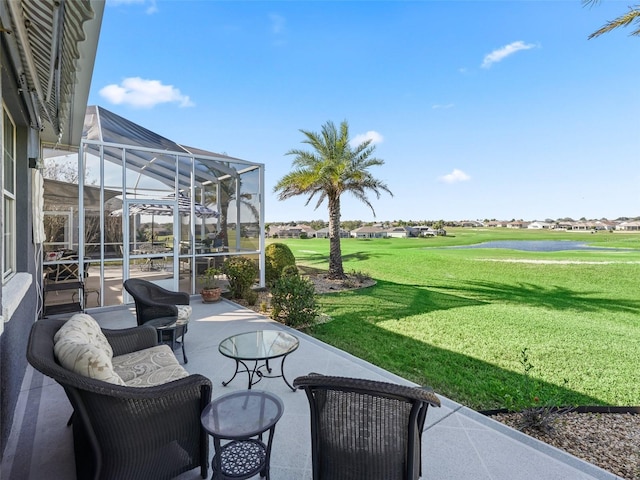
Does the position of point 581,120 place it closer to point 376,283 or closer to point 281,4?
point 376,283

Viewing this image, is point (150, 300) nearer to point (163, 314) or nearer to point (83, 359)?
point (163, 314)

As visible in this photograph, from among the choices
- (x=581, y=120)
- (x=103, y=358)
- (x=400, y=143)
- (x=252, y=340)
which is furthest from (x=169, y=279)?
(x=581, y=120)

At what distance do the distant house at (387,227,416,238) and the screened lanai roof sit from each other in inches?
1952

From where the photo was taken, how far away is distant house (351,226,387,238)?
A: 59.3 meters

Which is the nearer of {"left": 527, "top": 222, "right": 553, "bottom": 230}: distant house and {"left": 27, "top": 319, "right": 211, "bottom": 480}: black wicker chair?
{"left": 27, "top": 319, "right": 211, "bottom": 480}: black wicker chair

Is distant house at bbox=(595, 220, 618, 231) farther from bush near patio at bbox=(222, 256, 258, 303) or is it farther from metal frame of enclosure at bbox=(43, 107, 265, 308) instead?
bush near patio at bbox=(222, 256, 258, 303)

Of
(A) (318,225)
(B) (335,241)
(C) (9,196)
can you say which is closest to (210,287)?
(C) (9,196)

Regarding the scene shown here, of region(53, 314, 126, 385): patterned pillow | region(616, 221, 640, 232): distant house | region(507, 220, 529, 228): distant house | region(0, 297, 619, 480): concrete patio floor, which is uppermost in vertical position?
region(507, 220, 529, 228): distant house

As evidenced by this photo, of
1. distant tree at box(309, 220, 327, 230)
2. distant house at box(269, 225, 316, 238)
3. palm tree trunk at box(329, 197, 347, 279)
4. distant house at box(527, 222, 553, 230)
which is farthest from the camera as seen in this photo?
distant house at box(527, 222, 553, 230)

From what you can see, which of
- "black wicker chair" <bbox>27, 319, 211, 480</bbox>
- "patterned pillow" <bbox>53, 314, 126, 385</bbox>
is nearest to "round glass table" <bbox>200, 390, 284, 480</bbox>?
"black wicker chair" <bbox>27, 319, 211, 480</bbox>

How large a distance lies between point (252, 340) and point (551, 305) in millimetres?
10894

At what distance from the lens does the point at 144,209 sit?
307 inches

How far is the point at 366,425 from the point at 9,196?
4840mm

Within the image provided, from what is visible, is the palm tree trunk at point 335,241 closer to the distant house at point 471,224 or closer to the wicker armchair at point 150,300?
the wicker armchair at point 150,300
